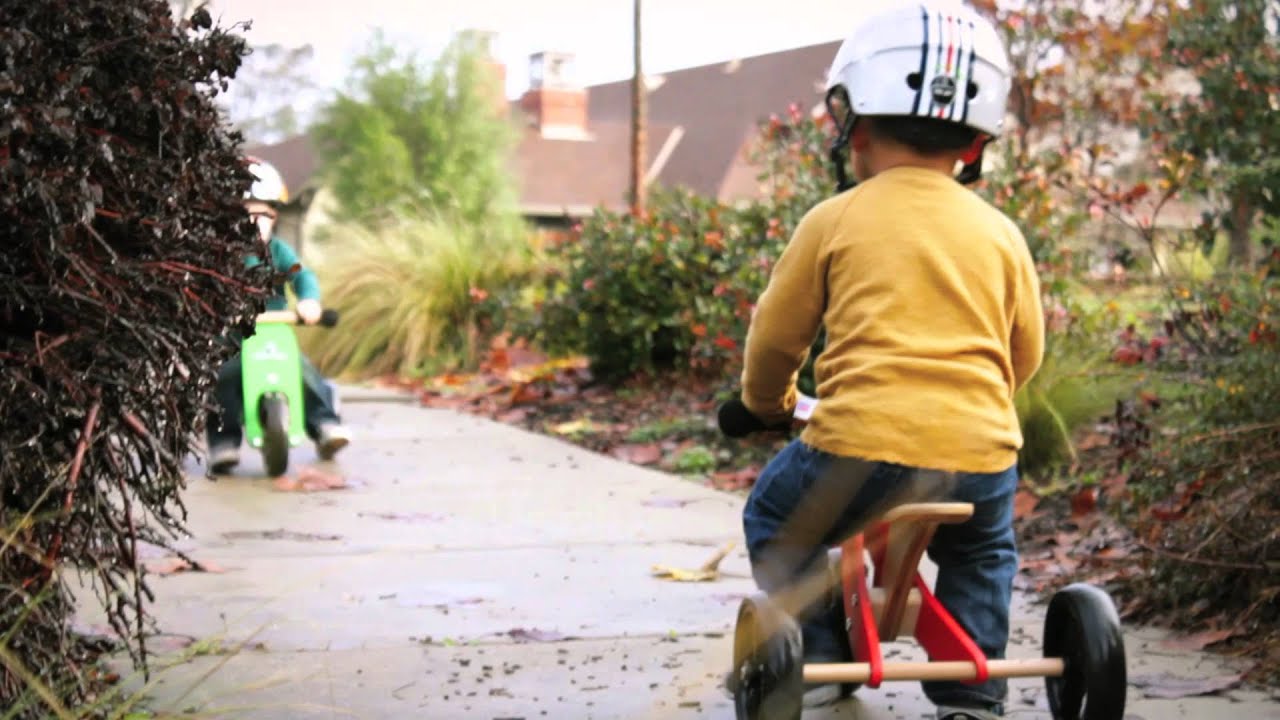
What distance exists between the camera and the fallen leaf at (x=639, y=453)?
346 inches

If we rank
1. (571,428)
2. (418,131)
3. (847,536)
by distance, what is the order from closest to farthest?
(847,536)
(571,428)
(418,131)

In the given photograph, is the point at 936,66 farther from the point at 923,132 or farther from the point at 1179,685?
the point at 1179,685

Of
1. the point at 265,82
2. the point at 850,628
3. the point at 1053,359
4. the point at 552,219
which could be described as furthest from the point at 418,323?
the point at 265,82

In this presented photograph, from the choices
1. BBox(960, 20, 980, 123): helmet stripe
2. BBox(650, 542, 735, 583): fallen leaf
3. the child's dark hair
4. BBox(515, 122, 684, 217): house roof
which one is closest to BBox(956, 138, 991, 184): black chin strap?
the child's dark hair

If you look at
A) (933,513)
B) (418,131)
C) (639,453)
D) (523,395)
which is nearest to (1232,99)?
(639,453)

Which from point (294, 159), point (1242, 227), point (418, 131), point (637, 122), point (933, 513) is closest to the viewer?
point (933, 513)

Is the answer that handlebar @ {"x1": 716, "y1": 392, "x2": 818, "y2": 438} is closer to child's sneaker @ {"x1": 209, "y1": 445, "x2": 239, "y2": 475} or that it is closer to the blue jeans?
the blue jeans

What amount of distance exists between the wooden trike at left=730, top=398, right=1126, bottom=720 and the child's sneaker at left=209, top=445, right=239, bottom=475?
487 centimetres

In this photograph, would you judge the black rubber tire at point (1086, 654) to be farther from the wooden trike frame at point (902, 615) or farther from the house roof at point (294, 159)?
the house roof at point (294, 159)

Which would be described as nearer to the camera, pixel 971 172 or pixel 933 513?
pixel 933 513

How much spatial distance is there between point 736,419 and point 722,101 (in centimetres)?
4207

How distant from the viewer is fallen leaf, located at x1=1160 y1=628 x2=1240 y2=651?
4602 millimetres

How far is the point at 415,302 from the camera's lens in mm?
14492

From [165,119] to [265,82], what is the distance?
52.2m
